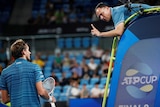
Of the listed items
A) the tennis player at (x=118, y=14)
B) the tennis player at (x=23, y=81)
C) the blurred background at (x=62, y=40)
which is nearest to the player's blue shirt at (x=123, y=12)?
the tennis player at (x=118, y=14)

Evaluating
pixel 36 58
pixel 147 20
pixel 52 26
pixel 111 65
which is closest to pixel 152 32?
pixel 147 20

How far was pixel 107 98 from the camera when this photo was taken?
678cm

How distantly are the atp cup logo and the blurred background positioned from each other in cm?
838

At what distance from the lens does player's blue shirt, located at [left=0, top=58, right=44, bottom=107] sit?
238 inches

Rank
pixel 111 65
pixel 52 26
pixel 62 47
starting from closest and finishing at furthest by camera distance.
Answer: pixel 111 65, pixel 62 47, pixel 52 26

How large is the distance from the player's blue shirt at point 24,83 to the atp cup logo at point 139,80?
105 centimetres

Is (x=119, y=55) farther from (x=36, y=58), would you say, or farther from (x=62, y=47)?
(x=62, y=47)

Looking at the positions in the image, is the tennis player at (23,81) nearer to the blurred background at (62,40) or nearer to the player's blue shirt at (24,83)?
the player's blue shirt at (24,83)

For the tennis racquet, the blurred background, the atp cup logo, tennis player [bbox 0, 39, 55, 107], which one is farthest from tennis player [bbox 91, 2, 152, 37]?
the blurred background

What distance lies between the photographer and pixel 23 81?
6.05 metres

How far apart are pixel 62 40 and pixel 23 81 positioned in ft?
48.3

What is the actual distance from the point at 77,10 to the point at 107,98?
53.6ft

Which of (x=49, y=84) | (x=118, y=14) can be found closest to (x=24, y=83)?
(x=49, y=84)

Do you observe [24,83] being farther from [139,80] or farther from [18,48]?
[139,80]
